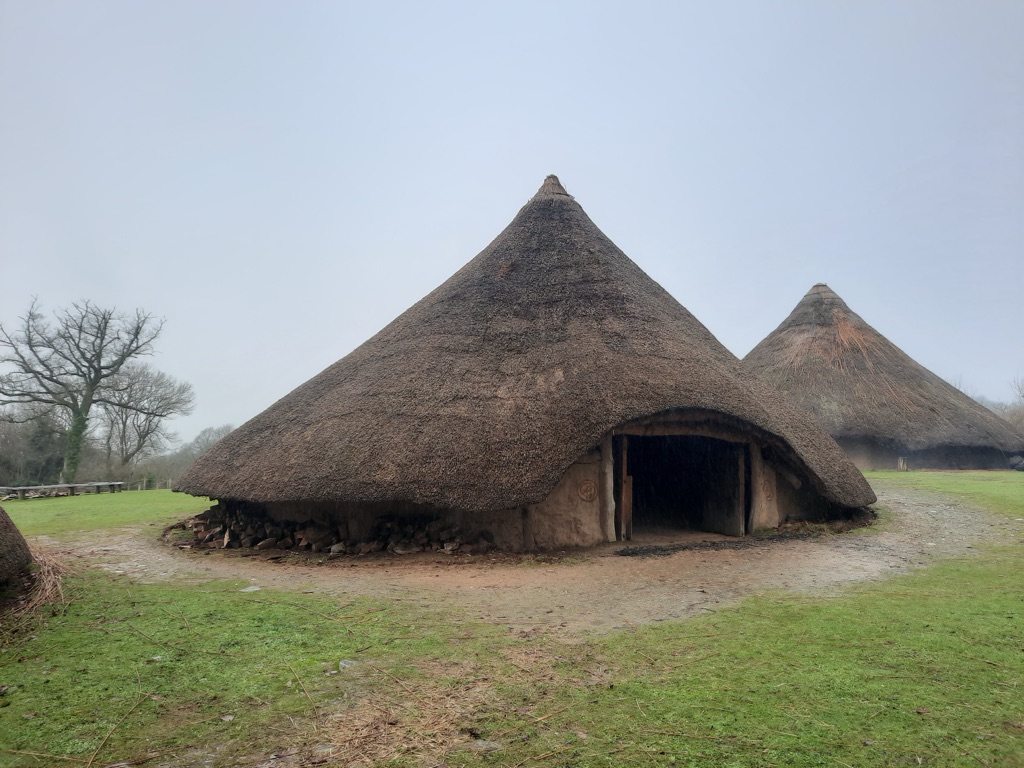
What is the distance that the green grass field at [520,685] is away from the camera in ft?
10.8

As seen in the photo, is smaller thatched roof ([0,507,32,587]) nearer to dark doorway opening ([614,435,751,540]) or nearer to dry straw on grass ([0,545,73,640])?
dry straw on grass ([0,545,73,640])

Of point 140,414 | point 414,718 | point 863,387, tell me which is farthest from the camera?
point 140,414

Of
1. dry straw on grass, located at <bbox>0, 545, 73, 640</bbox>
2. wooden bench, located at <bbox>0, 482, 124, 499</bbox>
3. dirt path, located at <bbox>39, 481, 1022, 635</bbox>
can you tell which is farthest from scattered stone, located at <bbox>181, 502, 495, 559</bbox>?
wooden bench, located at <bbox>0, 482, 124, 499</bbox>

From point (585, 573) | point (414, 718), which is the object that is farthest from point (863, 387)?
point (414, 718)

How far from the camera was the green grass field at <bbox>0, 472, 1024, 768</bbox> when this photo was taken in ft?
10.8

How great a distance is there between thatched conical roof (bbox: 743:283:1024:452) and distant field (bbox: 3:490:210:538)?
20786mm

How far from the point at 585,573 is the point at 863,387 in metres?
19.8

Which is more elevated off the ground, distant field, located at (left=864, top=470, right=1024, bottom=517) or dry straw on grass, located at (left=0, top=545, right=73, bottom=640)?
distant field, located at (left=864, top=470, right=1024, bottom=517)

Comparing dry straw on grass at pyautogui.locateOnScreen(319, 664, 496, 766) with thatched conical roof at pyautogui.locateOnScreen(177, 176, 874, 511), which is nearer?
dry straw on grass at pyautogui.locateOnScreen(319, 664, 496, 766)

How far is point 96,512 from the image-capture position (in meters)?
15.4

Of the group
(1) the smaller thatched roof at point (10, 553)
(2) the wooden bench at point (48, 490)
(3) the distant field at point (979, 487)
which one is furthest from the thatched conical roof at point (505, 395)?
(2) the wooden bench at point (48, 490)

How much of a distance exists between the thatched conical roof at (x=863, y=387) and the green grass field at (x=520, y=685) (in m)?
17.8

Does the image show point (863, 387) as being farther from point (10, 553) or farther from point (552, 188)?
point (10, 553)

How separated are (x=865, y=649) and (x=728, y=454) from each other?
6628mm
